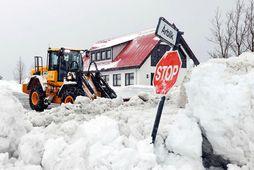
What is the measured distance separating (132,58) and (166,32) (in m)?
27.6

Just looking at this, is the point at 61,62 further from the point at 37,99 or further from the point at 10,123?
the point at 10,123

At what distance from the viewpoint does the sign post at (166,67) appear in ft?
14.6

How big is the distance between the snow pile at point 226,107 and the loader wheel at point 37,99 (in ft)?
34.7

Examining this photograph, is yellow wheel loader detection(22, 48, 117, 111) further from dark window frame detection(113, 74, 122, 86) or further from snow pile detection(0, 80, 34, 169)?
dark window frame detection(113, 74, 122, 86)

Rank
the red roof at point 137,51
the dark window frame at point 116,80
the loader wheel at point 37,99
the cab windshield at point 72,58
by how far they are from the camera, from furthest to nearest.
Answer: the dark window frame at point 116,80 → the red roof at point 137,51 → the cab windshield at point 72,58 → the loader wheel at point 37,99

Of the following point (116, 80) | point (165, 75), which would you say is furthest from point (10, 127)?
point (116, 80)

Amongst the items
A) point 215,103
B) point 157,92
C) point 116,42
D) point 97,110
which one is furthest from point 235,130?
point 116,42

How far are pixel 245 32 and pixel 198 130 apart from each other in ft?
44.1

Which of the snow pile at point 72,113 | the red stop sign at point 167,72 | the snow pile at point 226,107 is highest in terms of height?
the red stop sign at point 167,72

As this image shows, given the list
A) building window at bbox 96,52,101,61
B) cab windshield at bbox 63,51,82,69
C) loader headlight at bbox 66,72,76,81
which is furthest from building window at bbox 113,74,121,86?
loader headlight at bbox 66,72,76,81

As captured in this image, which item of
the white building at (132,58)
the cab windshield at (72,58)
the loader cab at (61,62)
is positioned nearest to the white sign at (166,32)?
the loader cab at (61,62)

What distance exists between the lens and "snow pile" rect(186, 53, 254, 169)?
157 inches

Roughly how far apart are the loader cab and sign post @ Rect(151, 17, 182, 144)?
9802mm

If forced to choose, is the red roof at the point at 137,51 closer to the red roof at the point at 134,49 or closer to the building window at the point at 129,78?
the red roof at the point at 134,49
